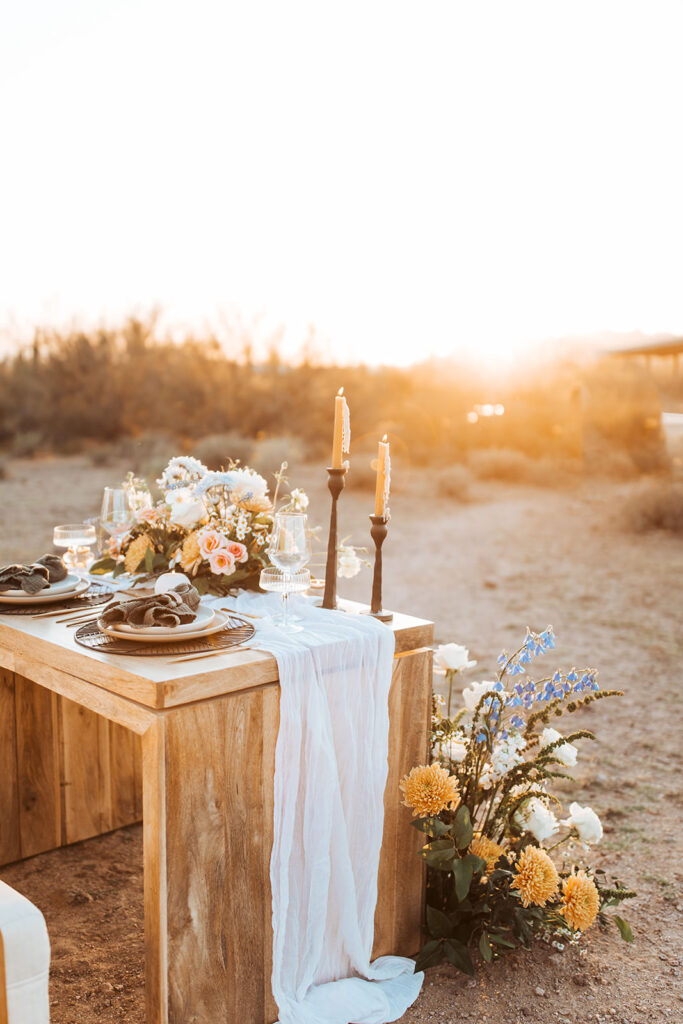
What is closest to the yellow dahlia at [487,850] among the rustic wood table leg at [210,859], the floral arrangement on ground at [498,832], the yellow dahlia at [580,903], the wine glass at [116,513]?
the floral arrangement on ground at [498,832]

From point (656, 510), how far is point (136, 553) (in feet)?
29.8

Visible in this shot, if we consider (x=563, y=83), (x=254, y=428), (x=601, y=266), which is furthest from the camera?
(x=254, y=428)

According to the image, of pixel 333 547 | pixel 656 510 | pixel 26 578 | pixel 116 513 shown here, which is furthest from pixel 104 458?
pixel 333 547

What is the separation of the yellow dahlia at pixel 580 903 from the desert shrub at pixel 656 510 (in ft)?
28.7

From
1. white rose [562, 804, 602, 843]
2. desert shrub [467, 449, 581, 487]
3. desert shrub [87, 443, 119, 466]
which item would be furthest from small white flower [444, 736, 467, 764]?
desert shrub [87, 443, 119, 466]

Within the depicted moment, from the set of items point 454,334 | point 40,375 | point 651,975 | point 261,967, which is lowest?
point 651,975

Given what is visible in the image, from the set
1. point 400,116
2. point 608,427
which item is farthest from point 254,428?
point 400,116

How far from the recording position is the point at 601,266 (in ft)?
44.0

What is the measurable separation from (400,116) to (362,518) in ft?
17.0

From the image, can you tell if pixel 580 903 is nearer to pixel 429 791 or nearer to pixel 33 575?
pixel 429 791

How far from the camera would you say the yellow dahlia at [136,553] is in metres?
2.68

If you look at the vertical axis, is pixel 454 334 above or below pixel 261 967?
above

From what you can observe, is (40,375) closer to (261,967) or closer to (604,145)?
(604,145)

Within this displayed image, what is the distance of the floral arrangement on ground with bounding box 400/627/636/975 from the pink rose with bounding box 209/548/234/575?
0.72 meters
